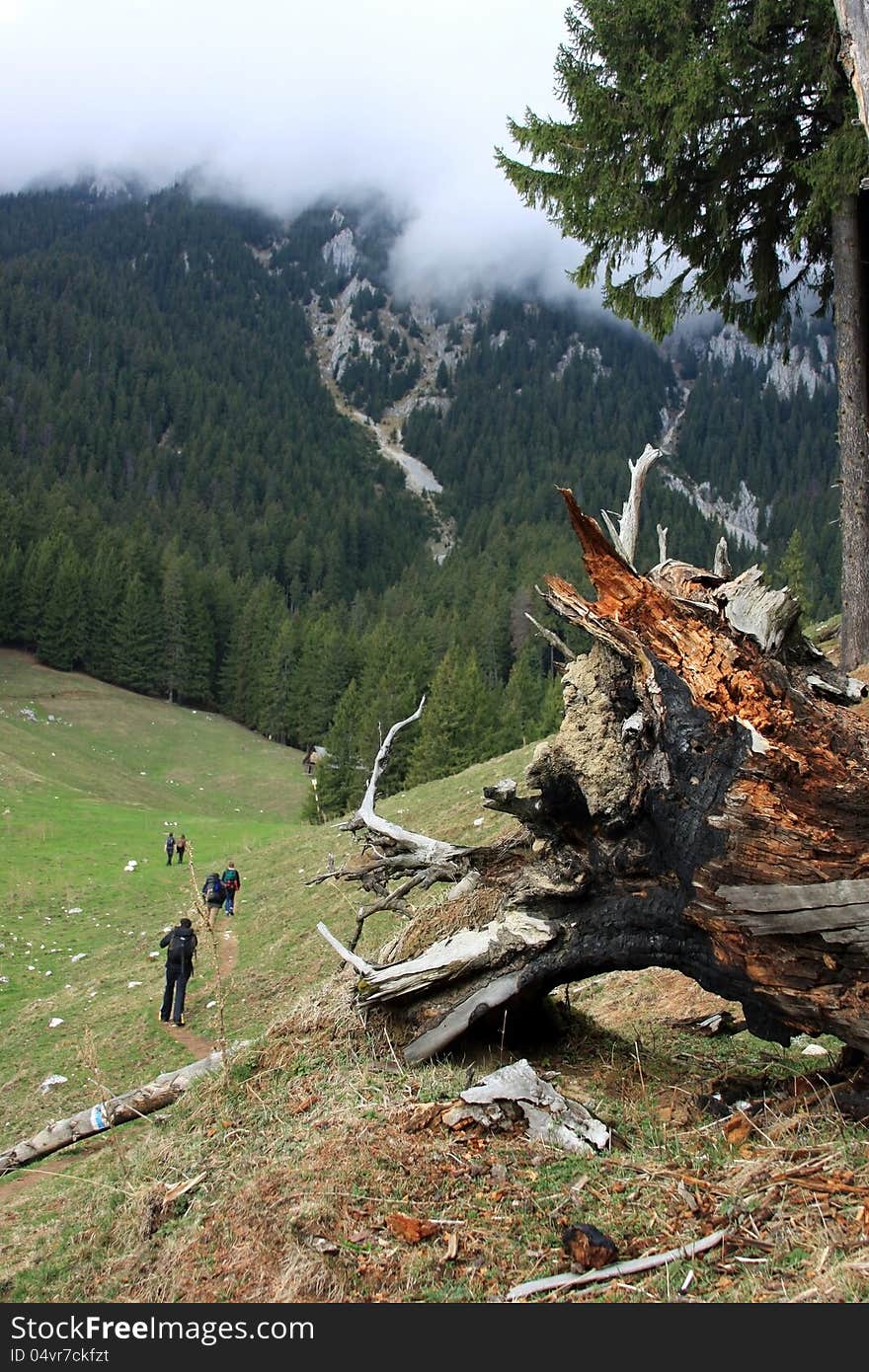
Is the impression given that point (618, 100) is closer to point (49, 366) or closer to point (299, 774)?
point (299, 774)

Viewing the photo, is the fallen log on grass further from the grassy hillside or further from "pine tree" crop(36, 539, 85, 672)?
"pine tree" crop(36, 539, 85, 672)

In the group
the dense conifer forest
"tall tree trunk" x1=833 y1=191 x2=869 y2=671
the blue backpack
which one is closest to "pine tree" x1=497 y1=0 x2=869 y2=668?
"tall tree trunk" x1=833 y1=191 x2=869 y2=671

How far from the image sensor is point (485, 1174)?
15.2ft

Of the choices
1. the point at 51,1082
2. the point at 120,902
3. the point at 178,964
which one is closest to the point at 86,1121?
the point at 51,1082

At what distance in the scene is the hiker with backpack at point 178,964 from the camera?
43.4 ft

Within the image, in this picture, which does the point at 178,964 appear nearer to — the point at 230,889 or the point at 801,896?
the point at 230,889

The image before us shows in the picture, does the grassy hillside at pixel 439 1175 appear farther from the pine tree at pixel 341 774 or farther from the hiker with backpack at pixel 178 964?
the pine tree at pixel 341 774

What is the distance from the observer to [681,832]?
523cm

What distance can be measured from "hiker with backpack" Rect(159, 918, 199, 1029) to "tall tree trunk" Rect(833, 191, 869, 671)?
10.5 m

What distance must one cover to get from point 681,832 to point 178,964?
1029cm

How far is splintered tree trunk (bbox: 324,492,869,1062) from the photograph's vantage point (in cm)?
474

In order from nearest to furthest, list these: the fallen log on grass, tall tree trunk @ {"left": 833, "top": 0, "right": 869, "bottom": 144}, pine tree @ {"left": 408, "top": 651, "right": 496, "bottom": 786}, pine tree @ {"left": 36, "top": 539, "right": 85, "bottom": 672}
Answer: tall tree trunk @ {"left": 833, "top": 0, "right": 869, "bottom": 144}, the fallen log on grass, pine tree @ {"left": 408, "top": 651, "right": 496, "bottom": 786}, pine tree @ {"left": 36, "top": 539, "right": 85, "bottom": 672}

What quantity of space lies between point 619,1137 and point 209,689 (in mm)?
84078

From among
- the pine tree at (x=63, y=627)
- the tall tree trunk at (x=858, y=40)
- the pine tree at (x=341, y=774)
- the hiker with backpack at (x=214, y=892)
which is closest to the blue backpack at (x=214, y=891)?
the hiker with backpack at (x=214, y=892)
